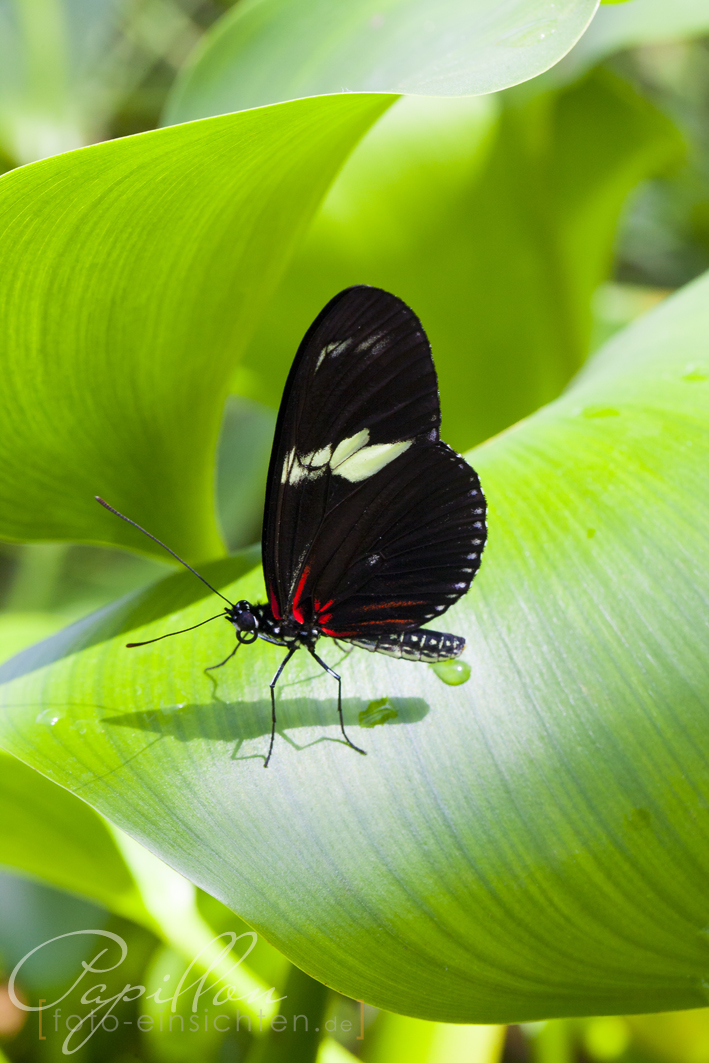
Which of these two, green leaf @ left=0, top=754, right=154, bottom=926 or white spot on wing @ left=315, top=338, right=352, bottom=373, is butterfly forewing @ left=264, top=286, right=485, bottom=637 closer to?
white spot on wing @ left=315, top=338, right=352, bottom=373

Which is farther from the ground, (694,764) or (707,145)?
(707,145)

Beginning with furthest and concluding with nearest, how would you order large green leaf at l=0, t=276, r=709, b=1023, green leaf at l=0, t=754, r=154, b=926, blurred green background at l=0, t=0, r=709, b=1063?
blurred green background at l=0, t=0, r=709, b=1063 < green leaf at l=0, t=754, r=154, b=926 < large green leaf at l=0, t=276, r=709, b=1023

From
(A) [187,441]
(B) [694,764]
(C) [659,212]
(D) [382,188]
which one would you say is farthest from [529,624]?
(C) [659,212]

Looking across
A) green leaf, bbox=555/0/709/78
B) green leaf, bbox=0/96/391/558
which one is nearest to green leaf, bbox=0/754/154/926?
green leaf, bbox=0/96/391/558

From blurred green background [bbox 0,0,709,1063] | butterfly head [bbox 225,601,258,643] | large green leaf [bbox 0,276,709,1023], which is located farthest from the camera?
blurred green background [bbox 0,0,709,1063]

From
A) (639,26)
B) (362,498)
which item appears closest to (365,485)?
Answer: (362,498)

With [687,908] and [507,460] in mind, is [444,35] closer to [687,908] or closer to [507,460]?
[507,460]

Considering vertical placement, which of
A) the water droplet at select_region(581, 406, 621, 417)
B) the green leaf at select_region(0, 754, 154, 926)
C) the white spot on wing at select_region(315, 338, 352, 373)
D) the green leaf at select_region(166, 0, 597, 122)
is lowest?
the green leaf at select_region(0, 754, 154, 926)

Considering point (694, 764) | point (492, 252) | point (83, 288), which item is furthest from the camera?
point (492, 252)
